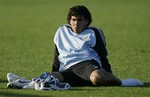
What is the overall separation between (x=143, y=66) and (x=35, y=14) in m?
22.8

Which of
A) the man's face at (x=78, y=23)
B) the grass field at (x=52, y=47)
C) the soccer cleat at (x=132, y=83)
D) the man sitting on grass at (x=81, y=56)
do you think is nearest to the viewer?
the grass field at (x=52, y=47)

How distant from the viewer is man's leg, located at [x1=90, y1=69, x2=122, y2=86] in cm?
1045

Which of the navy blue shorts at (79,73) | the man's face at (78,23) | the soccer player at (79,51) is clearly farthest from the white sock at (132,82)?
the man's face at (78,23)

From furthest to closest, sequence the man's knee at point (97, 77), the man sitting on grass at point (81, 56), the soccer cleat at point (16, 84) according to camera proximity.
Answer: the man sitting on grass at point (81, 56), the man's knee at point (97, 77), the soccer cleat at point (16, 84)

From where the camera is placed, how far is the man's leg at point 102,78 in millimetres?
10453

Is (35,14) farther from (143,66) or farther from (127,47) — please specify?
(143,66)

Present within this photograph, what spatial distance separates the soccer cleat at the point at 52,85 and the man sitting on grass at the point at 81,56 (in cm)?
18

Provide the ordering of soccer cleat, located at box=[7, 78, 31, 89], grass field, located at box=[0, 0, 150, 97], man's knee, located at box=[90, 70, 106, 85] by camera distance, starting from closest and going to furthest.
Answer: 1. grass field, located at box=[0, 0, 150, 97]
2. soccer cleat, located at box=[7, 78, 31, 89]
3. man's knee, located at box=[90, 70, 106, 85]

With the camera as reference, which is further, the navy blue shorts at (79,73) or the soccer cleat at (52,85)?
the navy blue shorts at (79,73)

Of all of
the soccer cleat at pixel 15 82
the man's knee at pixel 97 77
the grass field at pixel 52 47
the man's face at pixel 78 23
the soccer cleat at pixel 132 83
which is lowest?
the grass field at pixel 52 47

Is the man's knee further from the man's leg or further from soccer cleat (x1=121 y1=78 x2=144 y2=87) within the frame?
soccer cleat (x1=121 y1=78 x2=144 y2=87)

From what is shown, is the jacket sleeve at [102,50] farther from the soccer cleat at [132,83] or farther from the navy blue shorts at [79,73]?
the soccer cleat at [132,83]

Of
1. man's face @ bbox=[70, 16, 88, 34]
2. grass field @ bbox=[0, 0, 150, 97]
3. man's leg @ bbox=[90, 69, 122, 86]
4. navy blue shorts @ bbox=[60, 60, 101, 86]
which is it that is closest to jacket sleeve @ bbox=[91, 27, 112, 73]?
navy blue shorts @ bbox=[60, 60, 101, 86]

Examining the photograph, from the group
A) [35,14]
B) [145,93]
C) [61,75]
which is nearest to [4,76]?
[61,75]
